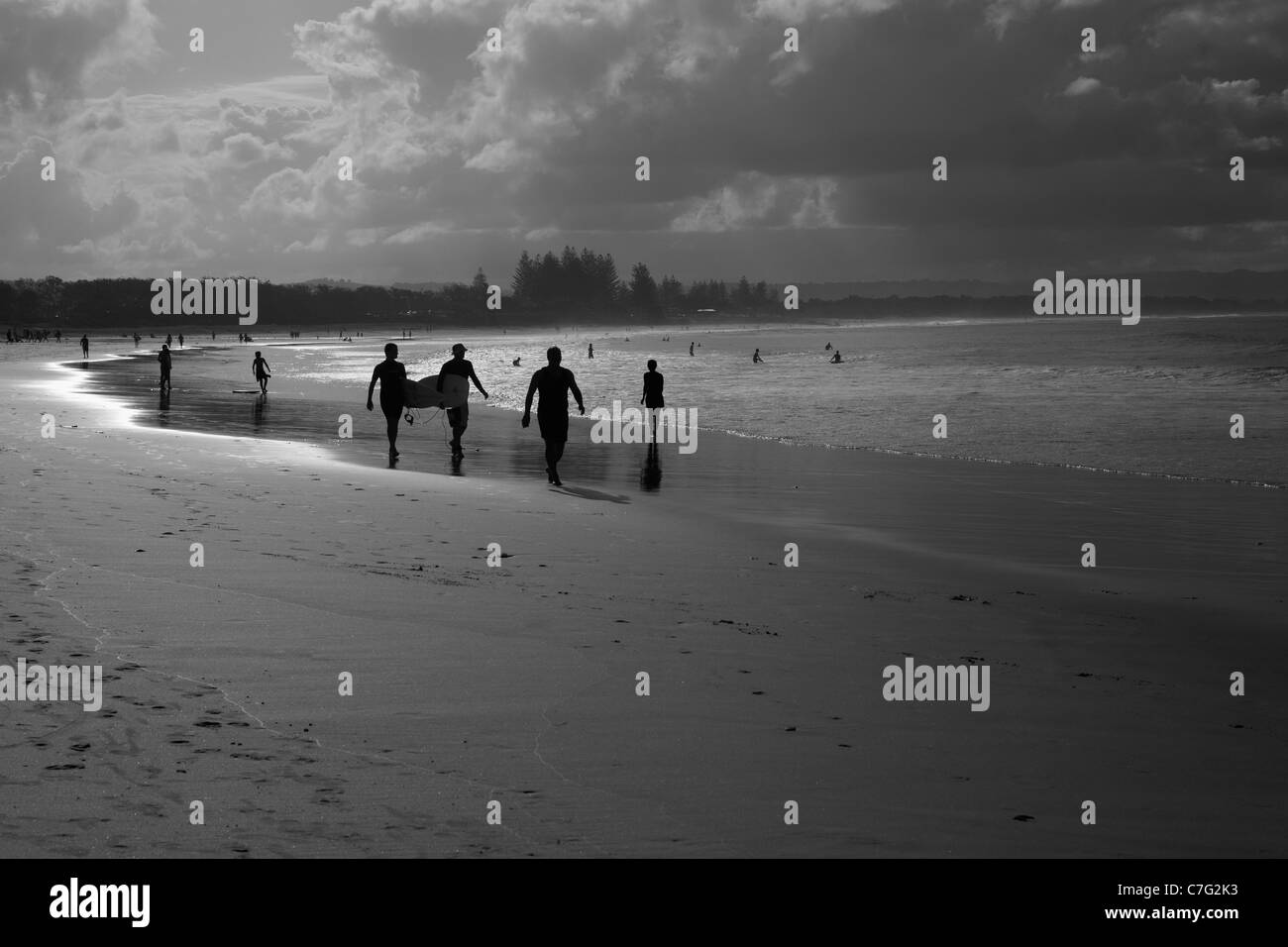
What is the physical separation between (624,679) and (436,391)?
19.0 m

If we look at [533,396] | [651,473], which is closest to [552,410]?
[651,473]

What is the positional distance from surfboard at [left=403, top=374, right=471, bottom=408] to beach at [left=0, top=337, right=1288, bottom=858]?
6680 mm

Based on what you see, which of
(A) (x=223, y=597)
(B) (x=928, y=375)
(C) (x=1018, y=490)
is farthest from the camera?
(B) (x=928, y=375)

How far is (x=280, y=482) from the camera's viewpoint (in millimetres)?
16172

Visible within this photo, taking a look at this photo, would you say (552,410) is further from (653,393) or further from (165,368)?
(165,368)

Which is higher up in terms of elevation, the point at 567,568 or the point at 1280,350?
the point at 1280,350

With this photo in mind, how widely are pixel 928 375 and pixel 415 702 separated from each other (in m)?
55.7

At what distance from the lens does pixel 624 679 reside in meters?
6.96

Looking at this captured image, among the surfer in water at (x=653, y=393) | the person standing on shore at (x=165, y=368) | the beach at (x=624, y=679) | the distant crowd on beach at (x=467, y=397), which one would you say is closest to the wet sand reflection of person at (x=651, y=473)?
the surfer in water at (x=653, y=393)

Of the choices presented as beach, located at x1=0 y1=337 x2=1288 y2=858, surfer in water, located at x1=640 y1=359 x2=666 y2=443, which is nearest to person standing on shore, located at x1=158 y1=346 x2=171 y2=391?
surfer in water, located at x1=640 y1=359 x2=666 y2=443

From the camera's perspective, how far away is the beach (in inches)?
189

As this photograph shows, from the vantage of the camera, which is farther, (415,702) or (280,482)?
Answer: (280,482)

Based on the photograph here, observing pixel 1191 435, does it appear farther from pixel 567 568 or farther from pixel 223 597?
pixel 223 597
